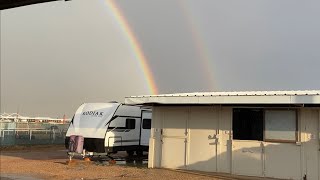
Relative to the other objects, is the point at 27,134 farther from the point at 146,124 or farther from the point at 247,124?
the point at 247,124

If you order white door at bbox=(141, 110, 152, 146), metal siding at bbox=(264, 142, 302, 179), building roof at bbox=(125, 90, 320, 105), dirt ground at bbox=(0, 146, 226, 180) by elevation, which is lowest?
dirt ground at bbox=(0, 146, 226, 180)

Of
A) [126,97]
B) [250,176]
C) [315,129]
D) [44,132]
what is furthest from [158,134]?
[44,132]

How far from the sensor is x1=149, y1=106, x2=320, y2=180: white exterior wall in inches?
566

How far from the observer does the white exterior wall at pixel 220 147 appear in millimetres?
14375

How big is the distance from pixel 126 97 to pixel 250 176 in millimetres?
6398

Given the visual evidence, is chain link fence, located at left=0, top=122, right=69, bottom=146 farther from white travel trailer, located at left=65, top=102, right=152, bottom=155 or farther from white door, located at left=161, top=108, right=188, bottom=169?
white door, located at left=161, top=108, right=188, bottom=169

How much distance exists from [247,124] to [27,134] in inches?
904

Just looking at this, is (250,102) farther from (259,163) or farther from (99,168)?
(99,168)

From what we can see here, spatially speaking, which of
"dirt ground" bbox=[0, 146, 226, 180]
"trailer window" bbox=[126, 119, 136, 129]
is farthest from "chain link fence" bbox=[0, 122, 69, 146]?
"trailer window" bbox=[126, 119, 136, 129]

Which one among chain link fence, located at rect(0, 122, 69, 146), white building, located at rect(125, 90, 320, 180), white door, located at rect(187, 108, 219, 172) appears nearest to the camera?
white building, located at rect(125, 90, 320, 180)

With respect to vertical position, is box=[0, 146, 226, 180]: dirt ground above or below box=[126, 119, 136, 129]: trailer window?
below

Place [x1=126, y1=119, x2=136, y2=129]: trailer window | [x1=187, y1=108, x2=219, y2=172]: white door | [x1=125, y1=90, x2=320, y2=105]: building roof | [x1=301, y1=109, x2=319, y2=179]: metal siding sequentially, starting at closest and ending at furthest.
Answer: [x1=125, y1=90, x2=320, y2=105]: building roof
[x1=301, y1=109, x2=319, y2=179]: metal siding
[x1=187, y1=108, x2=219, y2=172]: white door
[x1=126, y1=119, x2=136, y2=129]: trailer window

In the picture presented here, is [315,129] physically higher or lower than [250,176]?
higher

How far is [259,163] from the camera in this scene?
49.2ft
